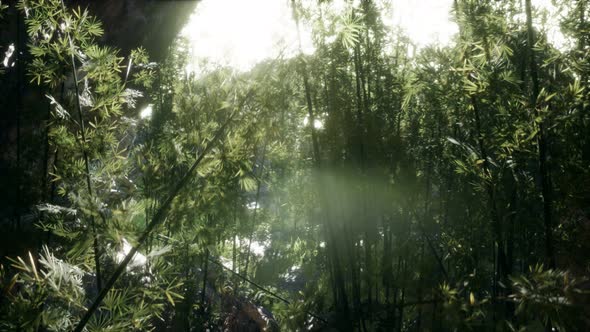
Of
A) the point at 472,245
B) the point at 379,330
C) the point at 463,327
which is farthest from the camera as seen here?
the point at 379,330

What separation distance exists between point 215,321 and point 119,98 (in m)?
2.73

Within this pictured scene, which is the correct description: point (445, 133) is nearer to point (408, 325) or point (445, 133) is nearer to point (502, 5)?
point (502, 5)

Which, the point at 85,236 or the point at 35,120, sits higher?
the point at 35,120

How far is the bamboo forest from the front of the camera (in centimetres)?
187

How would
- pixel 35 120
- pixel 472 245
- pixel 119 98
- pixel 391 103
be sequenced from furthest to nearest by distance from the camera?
pixel 35 120, pixel 391 103, pixel 472 245, pixel 119 98

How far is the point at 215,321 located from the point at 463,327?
2932 mm

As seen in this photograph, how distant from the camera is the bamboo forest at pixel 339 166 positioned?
1.87 meters

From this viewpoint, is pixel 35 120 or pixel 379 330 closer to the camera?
pixel 379 330

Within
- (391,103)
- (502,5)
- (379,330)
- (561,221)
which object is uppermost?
(502,5)

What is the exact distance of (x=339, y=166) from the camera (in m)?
3.12

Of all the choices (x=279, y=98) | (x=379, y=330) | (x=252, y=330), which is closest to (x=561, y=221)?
(x=379, y=330)

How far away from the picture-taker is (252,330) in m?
4.36

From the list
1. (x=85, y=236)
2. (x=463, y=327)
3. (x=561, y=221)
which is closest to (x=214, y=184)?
(x=85, y=236)

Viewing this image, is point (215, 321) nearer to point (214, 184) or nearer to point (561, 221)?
point (214, 184)
